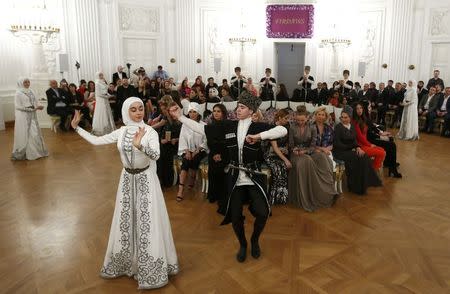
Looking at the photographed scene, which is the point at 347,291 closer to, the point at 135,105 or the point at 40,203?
the point at 135,105

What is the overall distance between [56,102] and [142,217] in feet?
28.2

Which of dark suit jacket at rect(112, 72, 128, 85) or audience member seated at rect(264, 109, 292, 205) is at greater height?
dark suit jacket at rect(112, 72, 128, 85)

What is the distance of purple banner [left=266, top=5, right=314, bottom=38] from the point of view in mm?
14898

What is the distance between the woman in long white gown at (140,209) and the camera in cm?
341

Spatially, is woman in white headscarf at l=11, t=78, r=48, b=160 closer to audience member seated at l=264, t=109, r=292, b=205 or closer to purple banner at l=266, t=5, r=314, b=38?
audience member seated at l=264, t=109, r=292, b=205

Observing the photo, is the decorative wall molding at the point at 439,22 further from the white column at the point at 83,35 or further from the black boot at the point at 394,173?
the white column at the point at 83,35

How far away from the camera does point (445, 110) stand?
11133mm

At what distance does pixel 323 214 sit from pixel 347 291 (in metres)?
1.88

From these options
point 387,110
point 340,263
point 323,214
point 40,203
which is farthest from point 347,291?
point 387,110

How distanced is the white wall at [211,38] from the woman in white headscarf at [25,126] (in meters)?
3.99

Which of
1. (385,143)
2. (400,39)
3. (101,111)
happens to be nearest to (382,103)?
(400,39)

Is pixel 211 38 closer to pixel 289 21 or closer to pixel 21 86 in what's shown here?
pixel 289 21

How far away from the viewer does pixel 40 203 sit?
5719 mm

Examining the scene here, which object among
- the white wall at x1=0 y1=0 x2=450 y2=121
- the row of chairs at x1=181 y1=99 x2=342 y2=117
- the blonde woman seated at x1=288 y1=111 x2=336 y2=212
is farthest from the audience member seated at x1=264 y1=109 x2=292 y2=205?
the white wall at x1=0 y1=0 x2=450 y2=121
